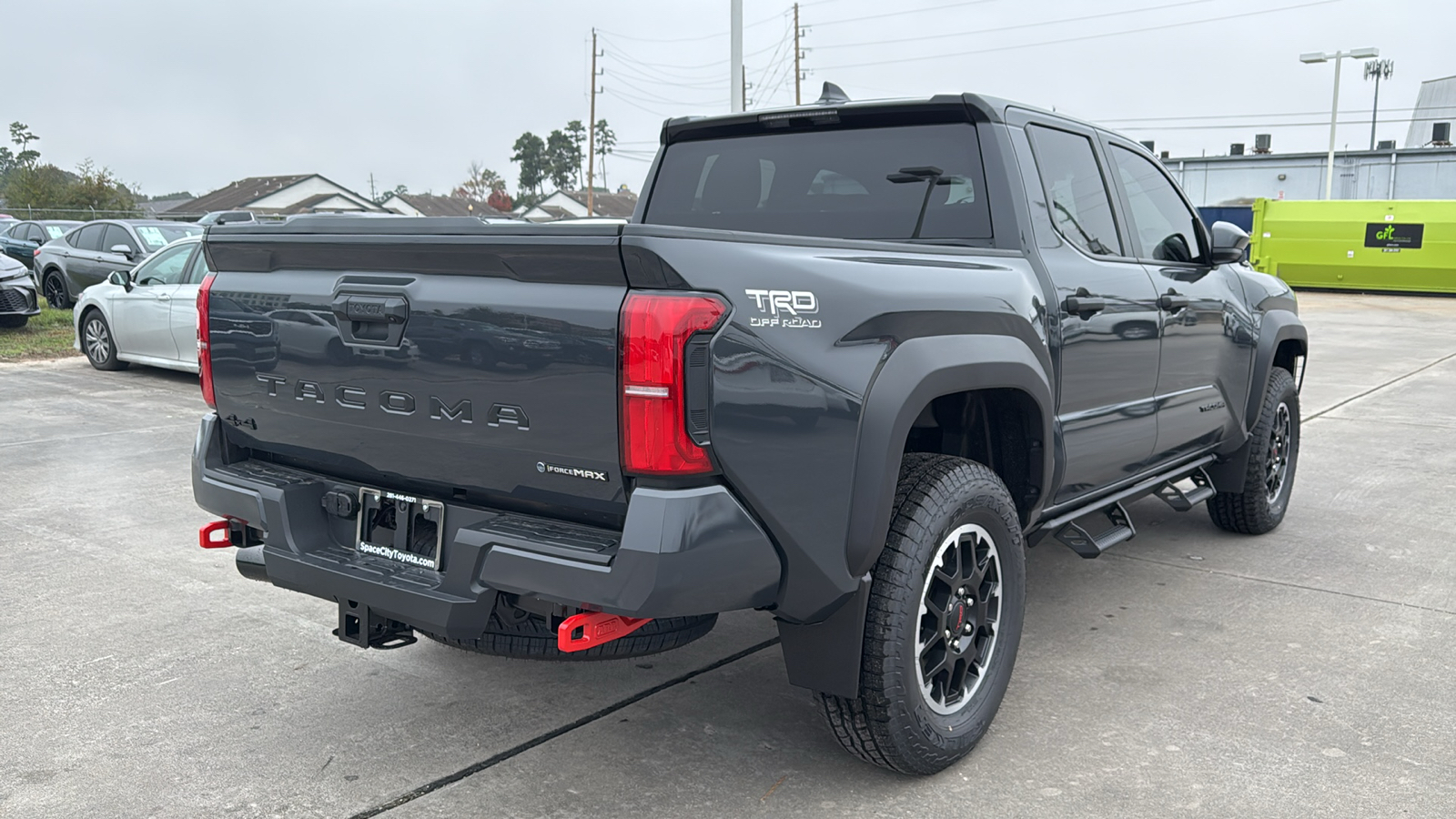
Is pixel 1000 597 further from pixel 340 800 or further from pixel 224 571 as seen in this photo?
pixel 224 571

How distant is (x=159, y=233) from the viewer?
667 inches

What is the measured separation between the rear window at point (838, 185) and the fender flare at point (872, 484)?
3.01 feet

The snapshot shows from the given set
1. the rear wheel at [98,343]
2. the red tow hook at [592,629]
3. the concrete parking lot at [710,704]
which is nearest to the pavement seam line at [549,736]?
the concrete parking lot at [710,704]

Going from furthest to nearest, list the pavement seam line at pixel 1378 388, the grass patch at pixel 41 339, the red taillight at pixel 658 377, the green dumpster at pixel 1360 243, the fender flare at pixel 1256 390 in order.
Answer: the green dumpster at pixel 1360 243 < the grass patch at pixel 41 339 < the pavement seam line at pixel 1378 388 < the fender flare at pixel 1256 390 < the red taillight at pixel 658 377

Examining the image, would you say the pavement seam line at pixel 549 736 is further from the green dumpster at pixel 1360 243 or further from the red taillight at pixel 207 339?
the green dumpster at pixel 1360 243

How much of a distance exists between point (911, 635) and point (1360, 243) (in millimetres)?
27371

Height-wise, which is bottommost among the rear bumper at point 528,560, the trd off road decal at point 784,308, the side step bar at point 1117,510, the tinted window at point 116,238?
the side step bar at point 1117,510

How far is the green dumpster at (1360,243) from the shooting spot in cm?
2548

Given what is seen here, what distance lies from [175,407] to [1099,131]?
8.32 meters

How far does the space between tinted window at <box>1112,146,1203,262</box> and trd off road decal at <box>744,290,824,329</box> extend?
2.42 meters

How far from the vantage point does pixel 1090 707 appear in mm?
3805

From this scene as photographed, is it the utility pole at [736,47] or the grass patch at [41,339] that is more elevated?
the utility pole at [736,47]

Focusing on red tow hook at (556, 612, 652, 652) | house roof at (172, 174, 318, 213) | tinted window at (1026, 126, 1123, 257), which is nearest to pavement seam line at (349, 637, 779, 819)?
red tow hook at (556, 612, 652, 652)

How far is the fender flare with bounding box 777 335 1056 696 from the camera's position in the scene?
291 cm
